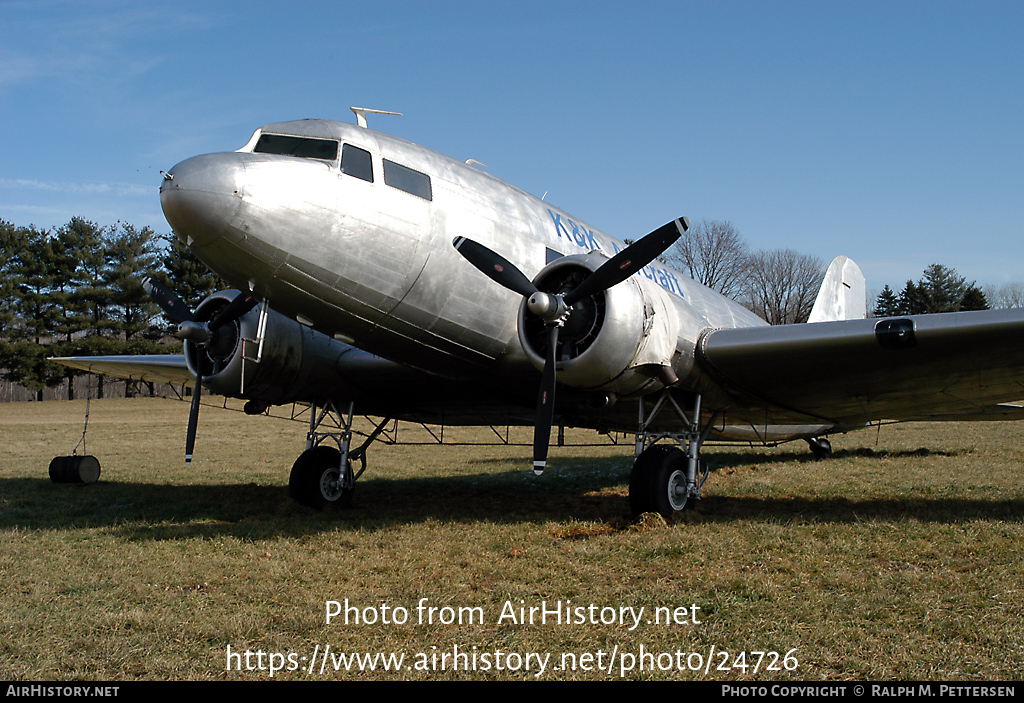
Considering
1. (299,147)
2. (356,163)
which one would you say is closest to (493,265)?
(356,163)

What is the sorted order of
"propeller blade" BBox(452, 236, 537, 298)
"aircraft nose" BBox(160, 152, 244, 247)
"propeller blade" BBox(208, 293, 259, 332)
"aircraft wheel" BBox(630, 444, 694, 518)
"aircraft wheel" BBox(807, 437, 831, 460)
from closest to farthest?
"aircraft nose" BBox(160, 152, 244, 247) → "propeller blade" BBox(452, 236, 537, 298) → "aircraft wheel" BBox(630, 444, 694, 518) → "propeller blade" BBox(208, 293, 259, 332) → "aircraft wheel" BBox(807, 437, 831, 460)

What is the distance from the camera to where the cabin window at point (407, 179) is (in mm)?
7480

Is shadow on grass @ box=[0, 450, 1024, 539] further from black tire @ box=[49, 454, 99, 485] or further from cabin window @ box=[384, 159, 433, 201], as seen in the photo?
cabin window @ box=[384, 159, 433, 201]

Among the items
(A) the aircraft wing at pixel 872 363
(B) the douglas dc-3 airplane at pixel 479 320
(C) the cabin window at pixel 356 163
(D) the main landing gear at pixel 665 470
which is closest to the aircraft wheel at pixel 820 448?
(A) the aircraft wing at pixel 872 363

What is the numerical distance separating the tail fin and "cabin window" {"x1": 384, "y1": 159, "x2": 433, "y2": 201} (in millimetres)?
10285

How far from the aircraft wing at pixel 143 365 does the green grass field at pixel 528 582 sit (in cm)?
230

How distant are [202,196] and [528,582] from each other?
4536 mm

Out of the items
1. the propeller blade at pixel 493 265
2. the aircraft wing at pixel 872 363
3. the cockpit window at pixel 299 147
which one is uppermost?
the cockpit window at pixel 299 147

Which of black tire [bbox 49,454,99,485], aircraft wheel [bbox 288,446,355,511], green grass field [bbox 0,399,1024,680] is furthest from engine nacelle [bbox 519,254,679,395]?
black tire [bbox 49,454,99,485]

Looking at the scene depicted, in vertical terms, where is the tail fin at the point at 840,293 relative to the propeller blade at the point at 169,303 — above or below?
above

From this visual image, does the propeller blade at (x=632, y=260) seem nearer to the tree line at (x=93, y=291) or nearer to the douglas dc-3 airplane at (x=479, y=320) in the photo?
the douglas dc-3 airplane at (x=479, y=320)

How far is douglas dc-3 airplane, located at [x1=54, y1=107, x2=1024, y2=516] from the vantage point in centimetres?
694

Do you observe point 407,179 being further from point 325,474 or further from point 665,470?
point 325,474
